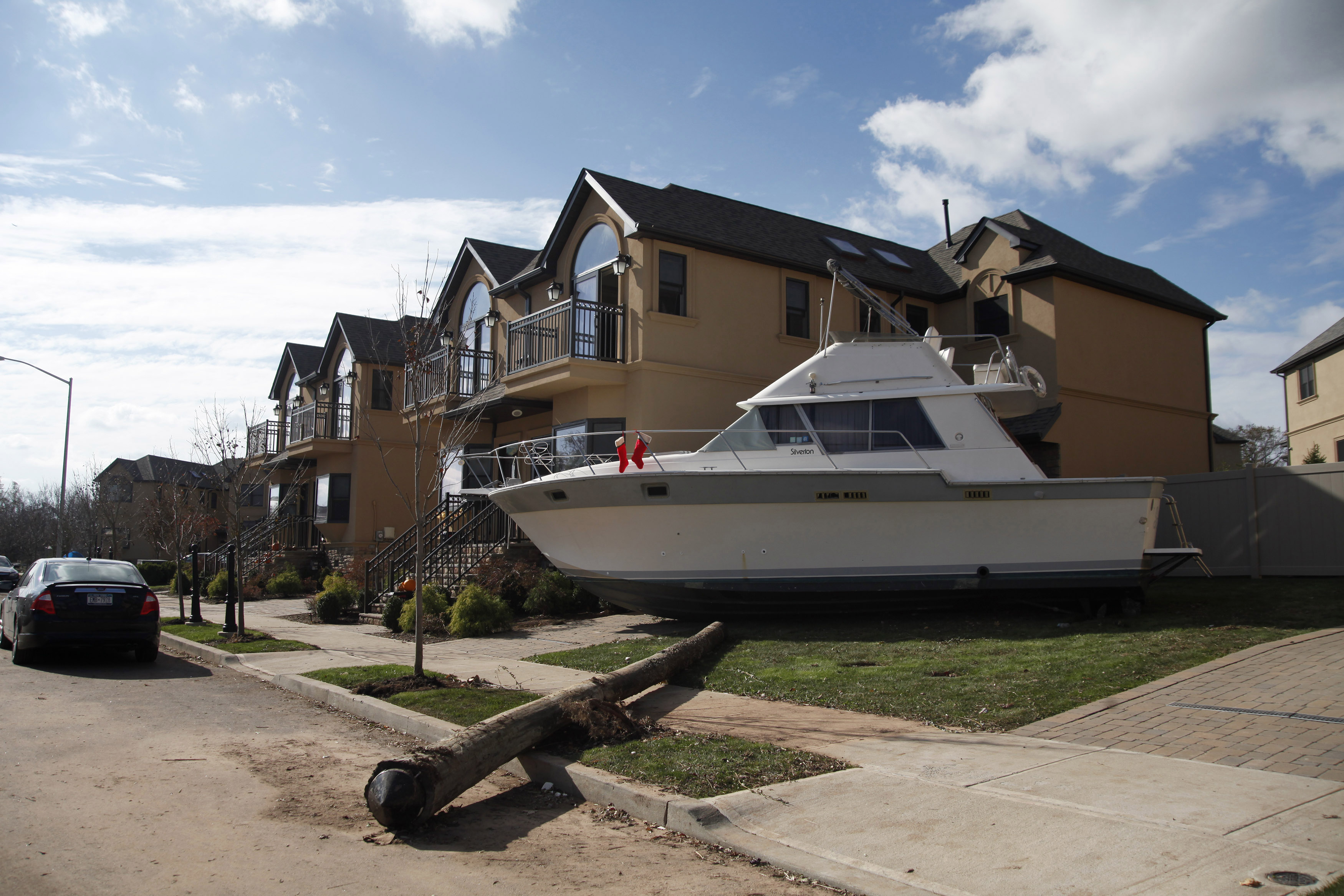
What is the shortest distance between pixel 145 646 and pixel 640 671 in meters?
7.34

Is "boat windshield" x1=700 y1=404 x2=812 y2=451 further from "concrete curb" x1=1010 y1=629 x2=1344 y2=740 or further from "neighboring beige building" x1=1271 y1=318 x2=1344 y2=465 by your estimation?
"neighboring beige building" x1=1271 y1=318 x2=1344 y2=465

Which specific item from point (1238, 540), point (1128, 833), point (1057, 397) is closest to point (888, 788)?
point (1128, 833)

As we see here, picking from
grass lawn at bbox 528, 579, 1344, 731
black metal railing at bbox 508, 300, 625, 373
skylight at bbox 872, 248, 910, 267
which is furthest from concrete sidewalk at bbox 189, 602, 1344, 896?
skylight at bbox 872, 248, 910, 267

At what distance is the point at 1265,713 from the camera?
6.56 meters

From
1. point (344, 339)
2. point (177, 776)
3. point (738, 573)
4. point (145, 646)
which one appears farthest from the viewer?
point (344, 339)

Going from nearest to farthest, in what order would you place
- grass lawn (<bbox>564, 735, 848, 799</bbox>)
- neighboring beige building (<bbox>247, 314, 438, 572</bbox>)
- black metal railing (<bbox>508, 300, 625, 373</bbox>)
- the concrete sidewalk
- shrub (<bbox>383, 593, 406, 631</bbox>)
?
the concrete sidewalk < grass lawn (<bbox>564, 735, 848, 799</bbox>) < shrub (<bbox>383, 593, 406, 631</bbox>) < black metal railing (<bbox>508, 300, 625, 373</bbox>) < neighboring beige building (<bbox>247, 314, 438, 572</bbox>)

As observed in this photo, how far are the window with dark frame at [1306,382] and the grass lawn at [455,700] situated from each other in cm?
3080

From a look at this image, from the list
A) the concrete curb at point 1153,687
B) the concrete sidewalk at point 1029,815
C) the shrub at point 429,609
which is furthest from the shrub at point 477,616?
the concrete curb at point 1153,687

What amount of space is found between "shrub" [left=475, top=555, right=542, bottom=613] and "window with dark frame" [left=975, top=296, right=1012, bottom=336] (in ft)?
36.1

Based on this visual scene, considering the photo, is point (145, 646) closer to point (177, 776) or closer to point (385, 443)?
point (177, 776)

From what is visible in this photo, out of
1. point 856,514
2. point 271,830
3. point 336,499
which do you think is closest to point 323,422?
point 336,499

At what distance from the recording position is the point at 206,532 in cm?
2253

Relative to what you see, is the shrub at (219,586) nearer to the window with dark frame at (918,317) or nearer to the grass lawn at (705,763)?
the window with dark frame at (918,317)

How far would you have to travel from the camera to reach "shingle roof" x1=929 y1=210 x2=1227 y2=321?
749 inches
